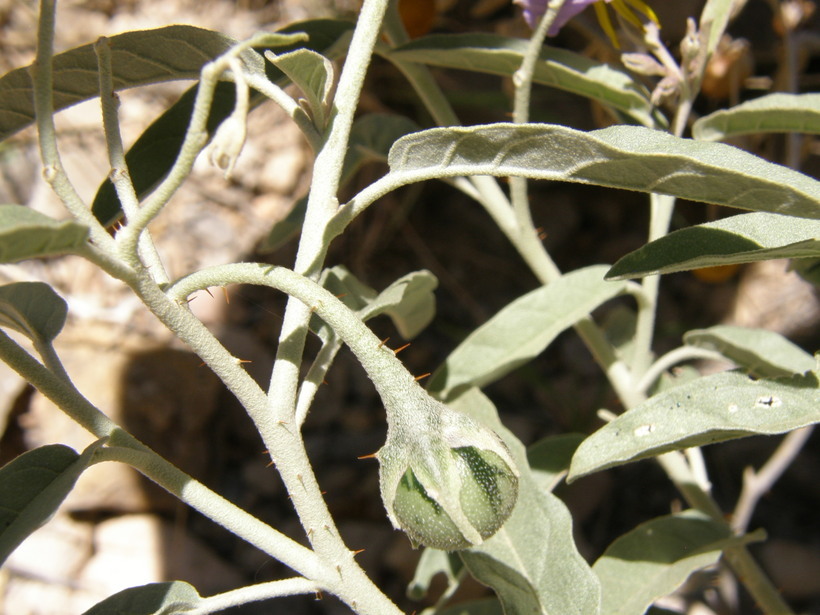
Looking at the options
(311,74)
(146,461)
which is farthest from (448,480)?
(311,74)

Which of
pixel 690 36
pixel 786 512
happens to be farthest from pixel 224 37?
pixel 786 512

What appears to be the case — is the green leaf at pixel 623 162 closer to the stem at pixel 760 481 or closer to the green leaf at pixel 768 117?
the green leaf at pixel 768 117

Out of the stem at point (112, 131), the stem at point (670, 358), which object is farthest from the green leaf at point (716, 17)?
the stem at point (112, 131)

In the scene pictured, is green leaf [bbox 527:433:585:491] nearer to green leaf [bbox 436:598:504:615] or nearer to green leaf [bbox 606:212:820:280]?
green leaf [bbox 436:598:504:615]

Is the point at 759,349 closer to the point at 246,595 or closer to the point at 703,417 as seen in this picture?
the point at 703,417

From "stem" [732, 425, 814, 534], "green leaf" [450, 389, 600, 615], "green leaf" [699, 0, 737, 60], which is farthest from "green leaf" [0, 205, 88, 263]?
"stem" [732, 425, 814, 534]

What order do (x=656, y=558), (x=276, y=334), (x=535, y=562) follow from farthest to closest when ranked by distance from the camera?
(x=276, y=334), (x=656, y=558), (x=535, y=562)
